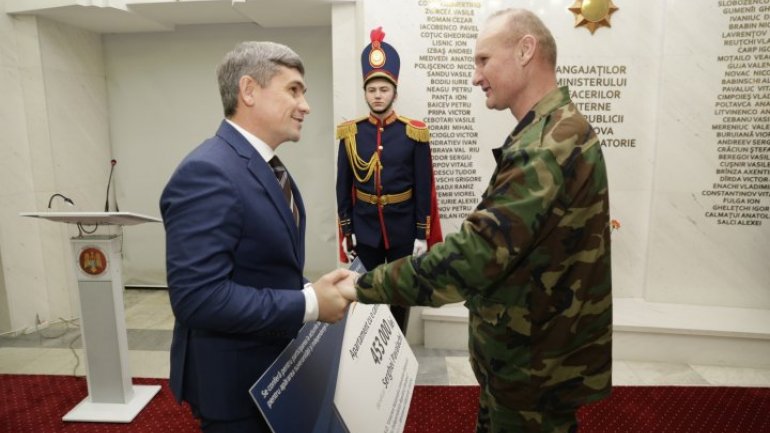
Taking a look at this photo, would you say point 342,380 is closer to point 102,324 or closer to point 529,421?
point 529,421

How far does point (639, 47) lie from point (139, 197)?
432cm

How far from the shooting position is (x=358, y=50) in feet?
11.0

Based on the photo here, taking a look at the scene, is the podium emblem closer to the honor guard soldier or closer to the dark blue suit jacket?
the honor guard soldier

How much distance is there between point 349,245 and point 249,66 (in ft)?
6.29

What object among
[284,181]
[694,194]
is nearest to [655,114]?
[694,194]

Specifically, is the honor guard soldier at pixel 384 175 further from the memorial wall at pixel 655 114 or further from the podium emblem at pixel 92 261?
the podium emblem at pixel 92 261

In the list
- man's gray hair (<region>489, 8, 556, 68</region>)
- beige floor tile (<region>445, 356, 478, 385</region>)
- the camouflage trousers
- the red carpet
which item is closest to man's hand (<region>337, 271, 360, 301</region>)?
the camouflage trousers

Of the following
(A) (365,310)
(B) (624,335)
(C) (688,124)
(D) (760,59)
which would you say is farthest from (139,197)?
(D) (760,59)

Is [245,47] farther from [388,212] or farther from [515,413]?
[388,212]

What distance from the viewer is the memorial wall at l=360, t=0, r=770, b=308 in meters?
3.27

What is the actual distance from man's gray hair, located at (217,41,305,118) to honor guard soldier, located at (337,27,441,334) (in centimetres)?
164

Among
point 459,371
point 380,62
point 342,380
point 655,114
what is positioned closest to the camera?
point 342,380

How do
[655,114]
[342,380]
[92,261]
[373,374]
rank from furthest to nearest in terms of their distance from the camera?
[655,114] < [92,261] < [373,374] < [342,380]

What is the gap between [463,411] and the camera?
8.71 feet
